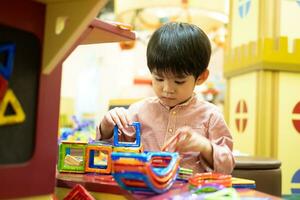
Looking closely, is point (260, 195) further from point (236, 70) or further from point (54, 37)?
point (236, 70)

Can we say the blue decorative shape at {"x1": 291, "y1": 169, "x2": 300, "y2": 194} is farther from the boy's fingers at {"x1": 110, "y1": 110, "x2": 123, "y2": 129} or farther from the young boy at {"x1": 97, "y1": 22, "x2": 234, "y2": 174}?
the boy's fingers at {"x1": 110, "y1": 110, "x2": 123, "y2": 129}

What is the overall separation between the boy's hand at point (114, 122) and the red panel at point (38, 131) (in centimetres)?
29

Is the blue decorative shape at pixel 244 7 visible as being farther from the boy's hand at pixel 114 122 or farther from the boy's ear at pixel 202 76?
the boy's hand at pixel 114 122

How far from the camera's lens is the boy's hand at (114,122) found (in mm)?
846

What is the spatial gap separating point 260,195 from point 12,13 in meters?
0.40

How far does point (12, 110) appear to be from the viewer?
0.52 metres

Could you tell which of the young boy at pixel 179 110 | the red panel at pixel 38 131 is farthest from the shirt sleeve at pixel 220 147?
the red panel at pixel 38 131

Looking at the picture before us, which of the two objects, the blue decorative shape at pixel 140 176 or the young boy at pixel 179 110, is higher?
the young boy at pixel 179 110

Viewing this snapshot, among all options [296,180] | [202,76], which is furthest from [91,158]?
[296,180]

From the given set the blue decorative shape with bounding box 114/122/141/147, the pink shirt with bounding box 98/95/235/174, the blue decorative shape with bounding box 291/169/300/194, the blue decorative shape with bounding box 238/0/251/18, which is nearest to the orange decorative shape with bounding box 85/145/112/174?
the blue decorative shape with bounding box 114/122/141/147

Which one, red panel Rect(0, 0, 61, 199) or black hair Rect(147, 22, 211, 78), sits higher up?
black hair Rect(147, 22, 211, 78)

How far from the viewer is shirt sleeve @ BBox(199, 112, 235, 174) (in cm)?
80

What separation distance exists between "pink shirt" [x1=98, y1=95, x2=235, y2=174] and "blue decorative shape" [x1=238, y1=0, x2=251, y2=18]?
102 cm

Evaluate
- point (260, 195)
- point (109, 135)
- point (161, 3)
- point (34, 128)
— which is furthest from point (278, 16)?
point (34, 128)
